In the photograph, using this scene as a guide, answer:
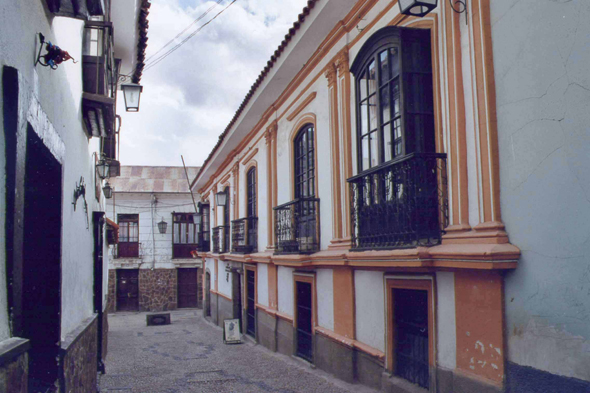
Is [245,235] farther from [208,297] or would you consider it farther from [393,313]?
[208,297]

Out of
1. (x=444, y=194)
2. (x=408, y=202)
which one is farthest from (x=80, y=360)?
(x=444, y=194)

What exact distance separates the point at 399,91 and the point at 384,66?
59 cm

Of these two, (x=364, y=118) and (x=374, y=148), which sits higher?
(x=364, y=118)

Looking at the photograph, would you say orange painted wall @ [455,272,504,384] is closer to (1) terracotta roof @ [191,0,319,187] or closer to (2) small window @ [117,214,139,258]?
(1) terracotta roof @ [191,0,319,187]

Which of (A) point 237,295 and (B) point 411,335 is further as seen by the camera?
(A) point 237,295

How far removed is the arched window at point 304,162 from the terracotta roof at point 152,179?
17.5 meters

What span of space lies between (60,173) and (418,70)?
147 inches

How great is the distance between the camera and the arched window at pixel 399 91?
19.6 feet

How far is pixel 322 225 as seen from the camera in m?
9.13

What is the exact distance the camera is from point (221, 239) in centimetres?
1822

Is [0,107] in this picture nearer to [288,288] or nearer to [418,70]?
[418,70]

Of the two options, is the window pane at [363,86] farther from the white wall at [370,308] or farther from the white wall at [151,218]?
the white wall at [151,218]

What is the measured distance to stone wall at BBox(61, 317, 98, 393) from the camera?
202 inches

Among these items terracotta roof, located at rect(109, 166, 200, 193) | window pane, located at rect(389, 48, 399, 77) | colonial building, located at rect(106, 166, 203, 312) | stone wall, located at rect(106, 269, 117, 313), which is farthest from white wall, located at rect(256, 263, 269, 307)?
terracotta roof, located at rect(109, 166, 200, 193)
